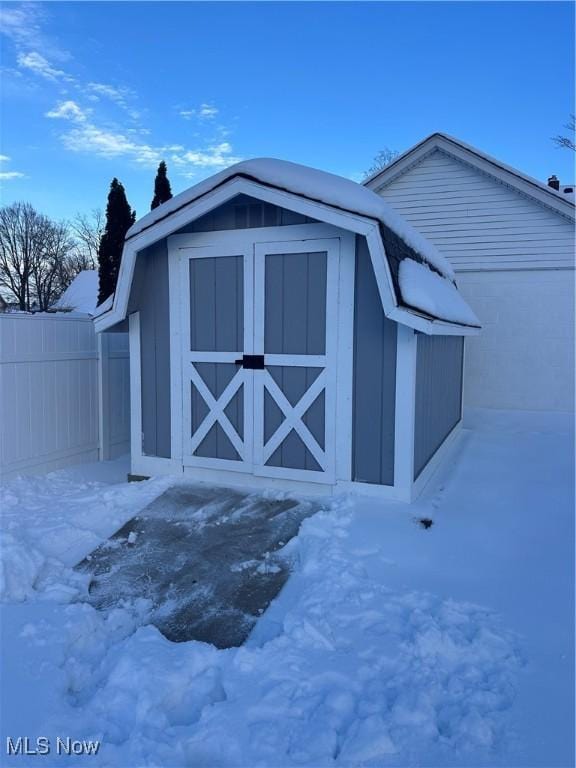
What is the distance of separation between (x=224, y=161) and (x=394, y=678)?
17.7 meters

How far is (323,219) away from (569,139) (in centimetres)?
985

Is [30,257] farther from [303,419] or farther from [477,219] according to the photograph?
[303,419]

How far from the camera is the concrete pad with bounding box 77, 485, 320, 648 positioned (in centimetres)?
280

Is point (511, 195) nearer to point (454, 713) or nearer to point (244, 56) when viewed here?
point (244, 56)

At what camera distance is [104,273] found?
1889 centimetres

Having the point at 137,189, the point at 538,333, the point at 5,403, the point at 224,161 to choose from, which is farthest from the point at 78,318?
the point at 137,189

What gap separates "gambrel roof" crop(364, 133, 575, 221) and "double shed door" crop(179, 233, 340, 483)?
21.9ft

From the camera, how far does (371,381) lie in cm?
423

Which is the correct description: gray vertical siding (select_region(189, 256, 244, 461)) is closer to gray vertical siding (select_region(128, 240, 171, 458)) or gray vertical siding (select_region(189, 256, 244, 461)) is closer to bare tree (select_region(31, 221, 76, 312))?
gray vertical siding (select_region(128, 240, 171, 458))

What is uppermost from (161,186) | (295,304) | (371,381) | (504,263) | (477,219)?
(161,186)

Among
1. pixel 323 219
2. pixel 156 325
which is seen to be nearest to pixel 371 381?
pixel 323 219

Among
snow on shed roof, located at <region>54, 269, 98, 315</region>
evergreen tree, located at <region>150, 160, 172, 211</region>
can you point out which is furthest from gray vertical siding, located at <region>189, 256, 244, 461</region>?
snow on shed roof, located at <region>54, 269, 98, 315</region>

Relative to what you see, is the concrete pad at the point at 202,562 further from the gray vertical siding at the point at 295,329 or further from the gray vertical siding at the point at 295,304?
the gray vertical siding at the point at 295,304

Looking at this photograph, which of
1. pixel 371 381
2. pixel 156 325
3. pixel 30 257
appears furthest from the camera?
pixel 30 257
